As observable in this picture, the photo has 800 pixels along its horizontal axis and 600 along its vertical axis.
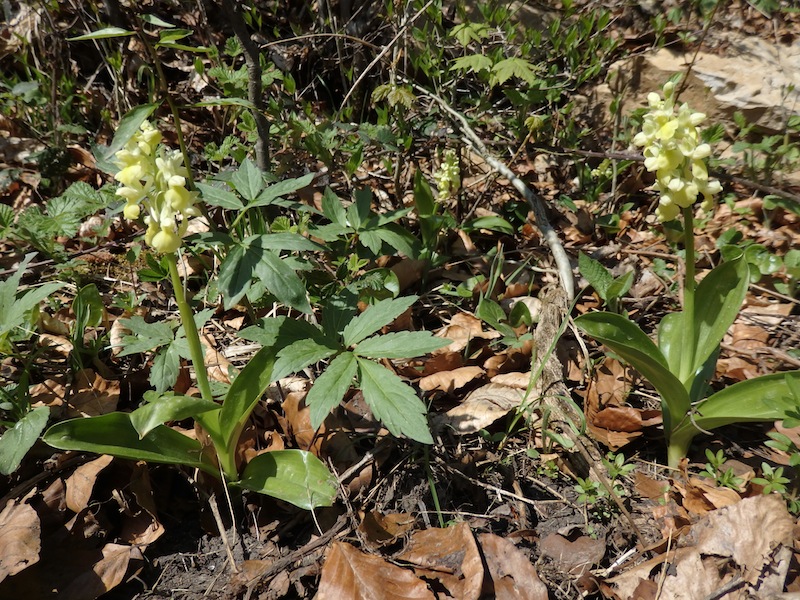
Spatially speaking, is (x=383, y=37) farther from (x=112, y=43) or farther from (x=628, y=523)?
(x=628, y=523)

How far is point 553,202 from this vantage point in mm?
2986

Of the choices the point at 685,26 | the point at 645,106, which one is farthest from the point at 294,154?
the point at 685,26

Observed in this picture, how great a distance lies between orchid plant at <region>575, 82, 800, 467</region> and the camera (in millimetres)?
1529

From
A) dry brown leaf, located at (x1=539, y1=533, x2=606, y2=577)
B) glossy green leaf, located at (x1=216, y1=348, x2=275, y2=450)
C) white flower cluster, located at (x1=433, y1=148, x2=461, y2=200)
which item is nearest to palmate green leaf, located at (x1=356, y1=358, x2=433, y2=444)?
glossy green leaf, located at (x1=216, y1=348, x2=275, y2=450)

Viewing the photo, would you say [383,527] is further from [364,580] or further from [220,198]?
[220,198]

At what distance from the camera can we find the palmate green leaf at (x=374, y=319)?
1569 mm

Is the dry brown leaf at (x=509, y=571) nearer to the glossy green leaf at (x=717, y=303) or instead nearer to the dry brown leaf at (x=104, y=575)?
the glossy green leaf at (x=717, y=303)

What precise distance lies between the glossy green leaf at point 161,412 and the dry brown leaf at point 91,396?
2.06ft

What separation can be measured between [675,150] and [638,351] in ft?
1.82

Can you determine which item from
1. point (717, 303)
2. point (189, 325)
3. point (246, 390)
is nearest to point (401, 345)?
point (246, 390)

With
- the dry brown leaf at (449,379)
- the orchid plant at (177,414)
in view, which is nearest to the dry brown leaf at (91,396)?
the orchid plant at (177,414)

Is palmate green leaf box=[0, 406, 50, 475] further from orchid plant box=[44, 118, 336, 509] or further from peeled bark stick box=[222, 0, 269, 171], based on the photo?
peeled bark stick box=[222, 0, 269, 171]

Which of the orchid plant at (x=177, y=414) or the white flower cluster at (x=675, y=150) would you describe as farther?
the white flower cluster at (x=675, y=150)

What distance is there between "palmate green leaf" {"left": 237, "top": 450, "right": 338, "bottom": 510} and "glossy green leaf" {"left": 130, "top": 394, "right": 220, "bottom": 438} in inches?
12.7
